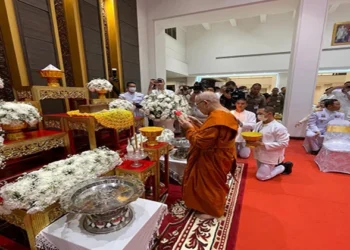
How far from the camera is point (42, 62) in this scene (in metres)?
2.66

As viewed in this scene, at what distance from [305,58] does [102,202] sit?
521 cm

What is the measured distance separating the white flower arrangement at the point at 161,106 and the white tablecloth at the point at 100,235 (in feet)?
4.40

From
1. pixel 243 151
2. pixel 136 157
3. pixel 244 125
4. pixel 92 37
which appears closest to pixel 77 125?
pixel 136 157

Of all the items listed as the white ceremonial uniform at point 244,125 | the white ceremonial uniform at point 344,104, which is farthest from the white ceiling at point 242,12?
the white ceremonial uniform at point 244,125

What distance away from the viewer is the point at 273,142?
100.0 inches

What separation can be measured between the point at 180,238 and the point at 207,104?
122cm

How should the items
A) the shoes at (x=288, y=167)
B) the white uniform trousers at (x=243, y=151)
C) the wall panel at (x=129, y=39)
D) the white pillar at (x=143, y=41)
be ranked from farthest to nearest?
the white pillar at (x=143, y=41) < the wall panel at (x=129, y=39) < the white uniform trousers at (x=243, y=151) < the shoes at (x=288, y=167)

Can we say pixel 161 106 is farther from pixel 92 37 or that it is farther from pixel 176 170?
pixel 92 37

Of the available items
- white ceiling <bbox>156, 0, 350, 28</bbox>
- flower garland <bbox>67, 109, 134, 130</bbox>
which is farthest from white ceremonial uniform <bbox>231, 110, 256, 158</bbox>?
white ceiling <bbox>156, 0, 350, 28</bbox>

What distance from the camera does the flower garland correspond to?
207cm

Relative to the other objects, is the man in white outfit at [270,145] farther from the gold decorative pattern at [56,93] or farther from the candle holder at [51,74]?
the candle holder at [51,74]

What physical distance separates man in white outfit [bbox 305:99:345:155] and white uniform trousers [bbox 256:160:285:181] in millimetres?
1586

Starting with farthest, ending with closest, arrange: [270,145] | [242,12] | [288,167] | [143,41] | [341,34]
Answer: [341,34]
[143,41]
[242,12]
[288,167]
[270,145]

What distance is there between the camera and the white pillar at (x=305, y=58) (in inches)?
162
